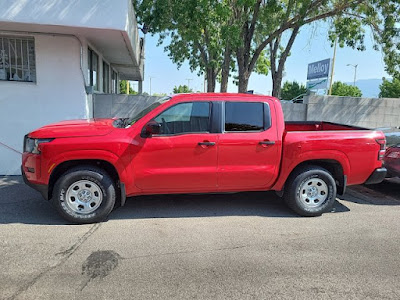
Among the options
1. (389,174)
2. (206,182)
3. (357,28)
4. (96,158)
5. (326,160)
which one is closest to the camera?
(96,158)

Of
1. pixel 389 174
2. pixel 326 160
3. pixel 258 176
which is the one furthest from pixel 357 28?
pixel 258 176

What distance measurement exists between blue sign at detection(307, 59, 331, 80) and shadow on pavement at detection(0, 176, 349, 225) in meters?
10.8

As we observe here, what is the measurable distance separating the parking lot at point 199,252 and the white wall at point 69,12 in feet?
11.2

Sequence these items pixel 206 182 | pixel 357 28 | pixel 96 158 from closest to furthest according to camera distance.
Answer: pixel 96 158
pixel 206 182
pixel 357 28

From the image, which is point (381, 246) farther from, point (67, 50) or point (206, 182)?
point (67, 50)

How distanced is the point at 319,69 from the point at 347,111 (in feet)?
20.8

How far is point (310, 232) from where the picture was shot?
175 inches

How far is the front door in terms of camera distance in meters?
4.52

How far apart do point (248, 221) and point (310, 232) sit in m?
0.89

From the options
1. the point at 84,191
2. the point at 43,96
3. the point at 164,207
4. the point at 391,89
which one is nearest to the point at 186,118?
the point at 164,207

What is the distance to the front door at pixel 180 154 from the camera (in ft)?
14.8

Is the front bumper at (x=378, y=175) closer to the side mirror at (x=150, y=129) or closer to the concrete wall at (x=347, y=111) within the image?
the side mirror at (x=150, y=129)

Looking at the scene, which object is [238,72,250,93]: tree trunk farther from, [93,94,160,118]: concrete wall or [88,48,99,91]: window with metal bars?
[88,48,99,91]: window with metal bars

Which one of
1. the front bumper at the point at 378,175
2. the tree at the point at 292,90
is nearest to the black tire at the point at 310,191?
the front bumper at the point at 378,175
